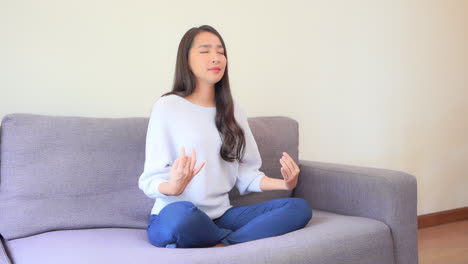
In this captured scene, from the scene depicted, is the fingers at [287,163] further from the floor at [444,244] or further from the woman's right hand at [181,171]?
the floor at [444,244]

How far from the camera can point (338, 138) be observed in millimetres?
3150

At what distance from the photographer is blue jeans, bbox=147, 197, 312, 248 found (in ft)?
5.49

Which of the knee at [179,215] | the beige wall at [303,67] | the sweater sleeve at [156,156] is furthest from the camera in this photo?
the beige wall at [303,67]

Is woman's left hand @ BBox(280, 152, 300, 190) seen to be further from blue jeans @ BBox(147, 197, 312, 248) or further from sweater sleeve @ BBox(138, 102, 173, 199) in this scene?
sweater sleeve @ BBox(138, 102, 173, 199)

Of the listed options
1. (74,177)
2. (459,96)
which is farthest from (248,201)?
(459,96)

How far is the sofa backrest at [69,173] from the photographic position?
186 cm

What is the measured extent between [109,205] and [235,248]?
0.56 m

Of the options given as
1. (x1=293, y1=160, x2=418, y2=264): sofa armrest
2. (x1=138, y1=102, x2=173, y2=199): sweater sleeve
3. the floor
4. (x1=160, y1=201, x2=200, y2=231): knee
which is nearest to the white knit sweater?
(x1=138, y1=102, x2=173, y2=199): sweater sleeve

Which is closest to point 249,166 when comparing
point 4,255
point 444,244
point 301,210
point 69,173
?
point 301,210

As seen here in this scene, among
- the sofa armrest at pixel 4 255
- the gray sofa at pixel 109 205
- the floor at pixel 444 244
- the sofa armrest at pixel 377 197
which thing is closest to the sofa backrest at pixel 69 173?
the gray sofa at pixel 109 205

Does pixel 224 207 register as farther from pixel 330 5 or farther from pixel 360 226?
pixel 330 5

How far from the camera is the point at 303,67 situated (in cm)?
299

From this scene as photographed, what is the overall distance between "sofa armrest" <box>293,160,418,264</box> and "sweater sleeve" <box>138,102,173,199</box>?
680 millimetres

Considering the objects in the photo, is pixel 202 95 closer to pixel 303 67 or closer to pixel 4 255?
pixel 4 255
